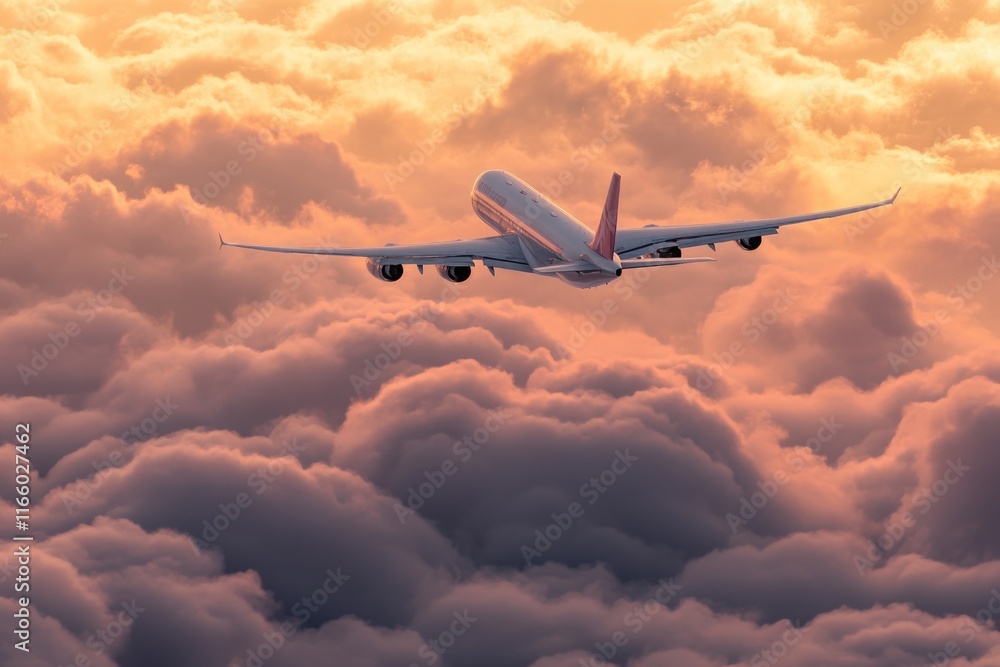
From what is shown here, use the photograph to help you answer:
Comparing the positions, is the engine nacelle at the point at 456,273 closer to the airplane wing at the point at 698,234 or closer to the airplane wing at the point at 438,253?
the airplane wing at the point at 438,253

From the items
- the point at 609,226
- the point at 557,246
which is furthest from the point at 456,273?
the point at 609,226

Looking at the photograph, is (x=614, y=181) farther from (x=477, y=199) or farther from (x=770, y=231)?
(x=477, y=199)

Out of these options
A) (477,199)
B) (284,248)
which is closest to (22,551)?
(284,248)

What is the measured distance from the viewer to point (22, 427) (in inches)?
5113

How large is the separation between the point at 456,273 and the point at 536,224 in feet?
31.7

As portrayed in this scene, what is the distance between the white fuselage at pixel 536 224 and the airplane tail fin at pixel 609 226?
70 cm

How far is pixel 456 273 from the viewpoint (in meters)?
105

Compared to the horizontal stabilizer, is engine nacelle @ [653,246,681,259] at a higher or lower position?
higher

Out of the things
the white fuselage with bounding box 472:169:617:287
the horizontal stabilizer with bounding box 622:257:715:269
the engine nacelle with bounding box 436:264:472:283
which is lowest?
the horizontal stabilizer with bounding box 622:257:715:269

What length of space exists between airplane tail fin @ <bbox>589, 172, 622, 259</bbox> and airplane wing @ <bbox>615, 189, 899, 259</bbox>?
913 centimetres

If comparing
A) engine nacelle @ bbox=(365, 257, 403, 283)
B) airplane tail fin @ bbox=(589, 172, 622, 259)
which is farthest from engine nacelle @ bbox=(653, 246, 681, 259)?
engine nacelle @ bbox=(365, 257, 403, 283)

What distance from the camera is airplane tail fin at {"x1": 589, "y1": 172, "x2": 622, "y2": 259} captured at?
93.7 m

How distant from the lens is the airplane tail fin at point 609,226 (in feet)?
308

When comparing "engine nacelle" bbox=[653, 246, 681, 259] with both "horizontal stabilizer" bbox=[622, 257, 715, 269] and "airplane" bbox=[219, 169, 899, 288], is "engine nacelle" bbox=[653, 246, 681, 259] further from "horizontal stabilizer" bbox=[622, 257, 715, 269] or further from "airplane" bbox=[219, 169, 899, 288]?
"horizontal stabilizer" bbox=[622, 257, 715, 269]
